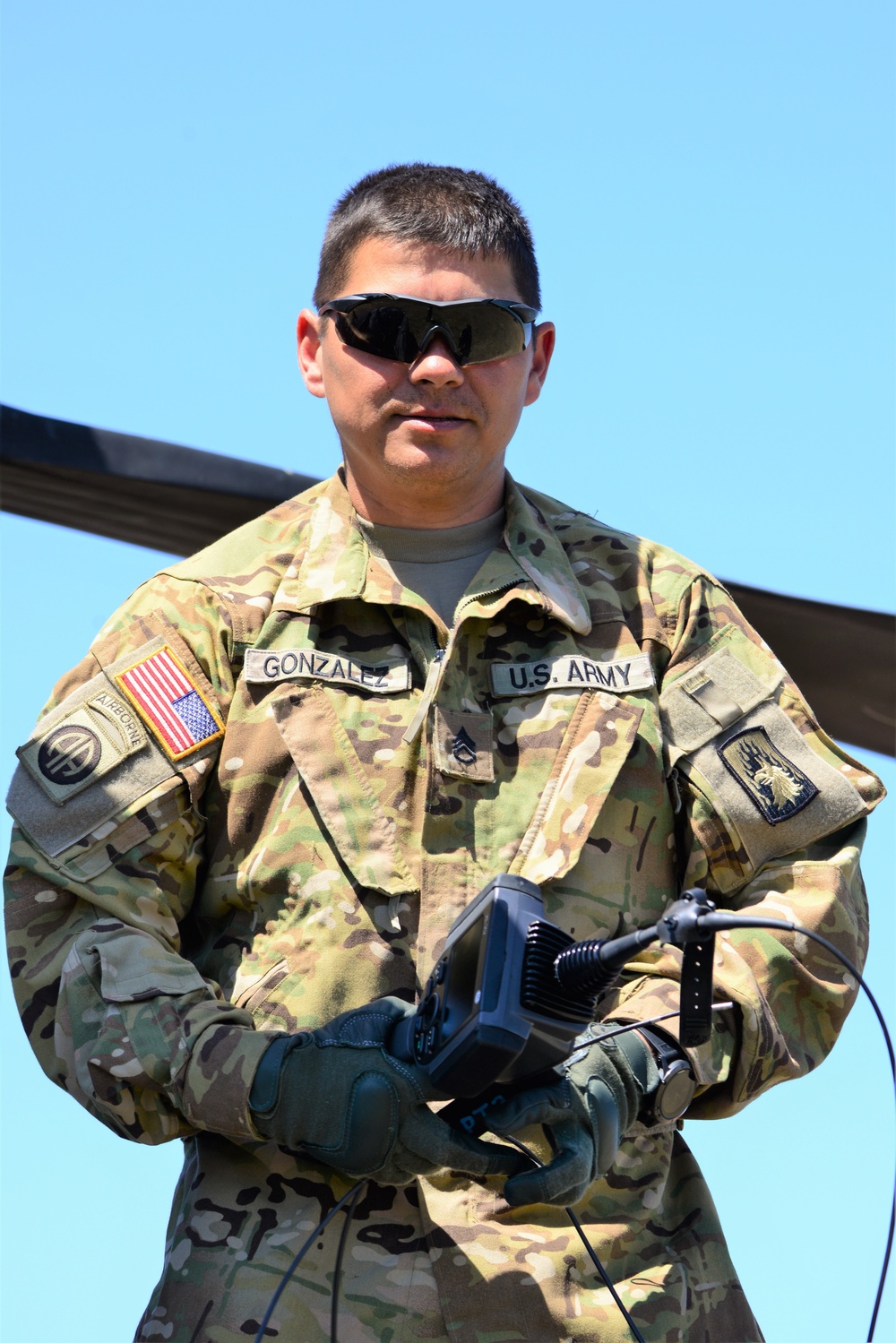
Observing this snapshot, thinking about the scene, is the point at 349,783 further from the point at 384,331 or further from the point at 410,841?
the point at 384,331

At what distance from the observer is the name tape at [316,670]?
11.0ft

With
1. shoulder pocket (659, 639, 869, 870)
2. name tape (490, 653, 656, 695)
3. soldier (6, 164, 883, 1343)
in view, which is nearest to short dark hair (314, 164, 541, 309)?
soldier (6, 164, 883, 1343)

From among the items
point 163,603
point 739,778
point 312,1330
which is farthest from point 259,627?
point 312,1330

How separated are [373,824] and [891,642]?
2619 millimetres

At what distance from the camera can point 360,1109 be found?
9.11 feet

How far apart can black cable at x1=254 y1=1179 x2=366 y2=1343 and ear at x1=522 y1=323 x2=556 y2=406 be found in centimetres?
169

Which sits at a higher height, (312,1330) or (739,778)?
(739,778)

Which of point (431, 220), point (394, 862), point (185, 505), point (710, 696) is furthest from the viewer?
point (185, 505)

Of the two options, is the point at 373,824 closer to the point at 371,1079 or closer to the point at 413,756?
the point at 413,756

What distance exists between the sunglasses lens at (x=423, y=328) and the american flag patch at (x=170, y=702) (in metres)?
0.73

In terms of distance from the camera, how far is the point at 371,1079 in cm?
279

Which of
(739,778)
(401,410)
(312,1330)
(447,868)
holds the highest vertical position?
(401,410)

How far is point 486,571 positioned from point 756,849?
29.4 inches

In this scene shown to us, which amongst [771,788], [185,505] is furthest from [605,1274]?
[185,505]
